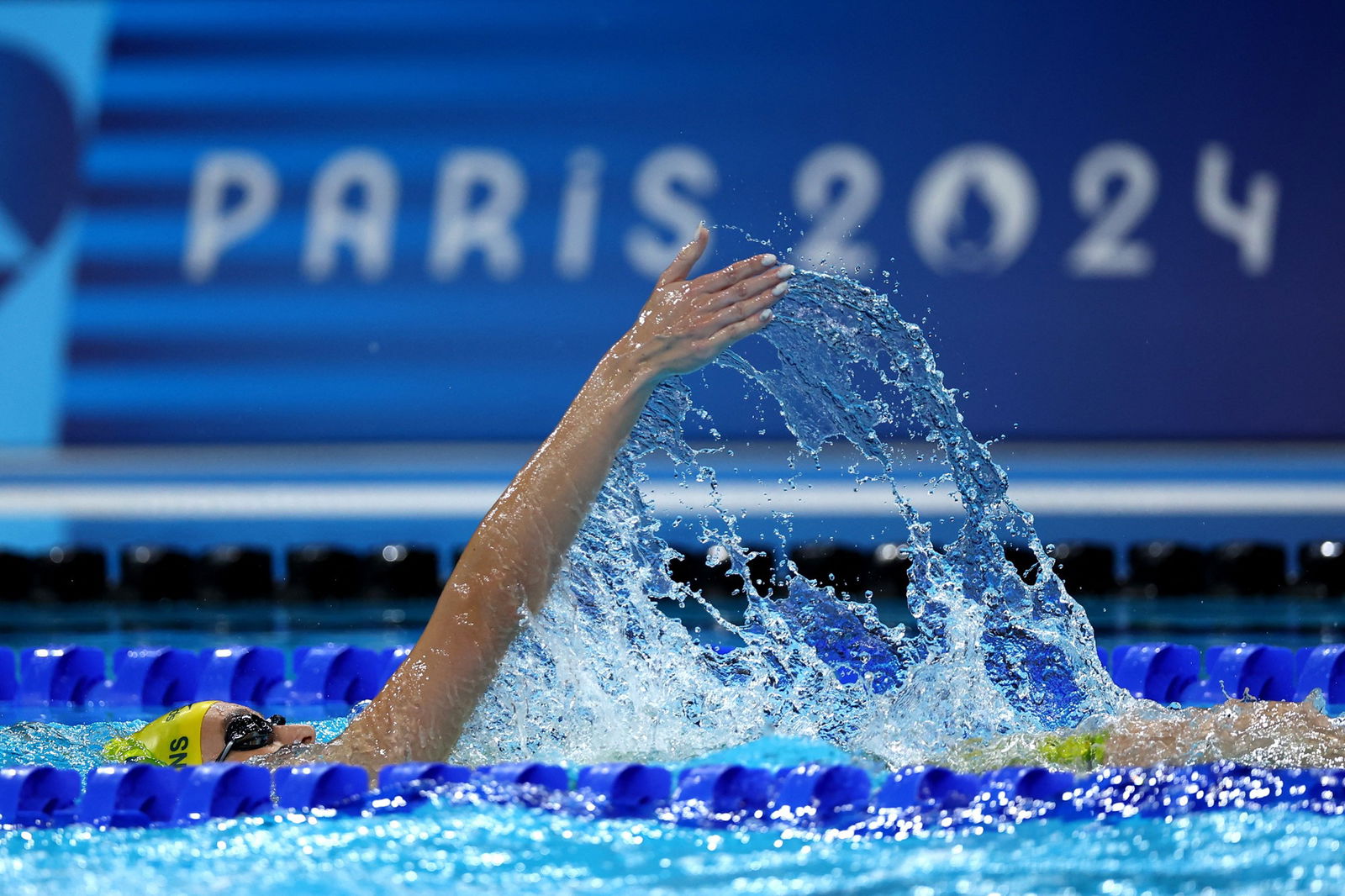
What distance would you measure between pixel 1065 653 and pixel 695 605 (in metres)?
2.88

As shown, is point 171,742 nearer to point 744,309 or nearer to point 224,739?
point 224,739

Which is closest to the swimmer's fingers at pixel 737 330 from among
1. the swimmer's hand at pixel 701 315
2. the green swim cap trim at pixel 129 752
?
the swimmer's hand at pixel 701 315

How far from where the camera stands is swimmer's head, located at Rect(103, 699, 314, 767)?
2801 mm

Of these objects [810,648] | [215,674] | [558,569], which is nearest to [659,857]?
[558,569]

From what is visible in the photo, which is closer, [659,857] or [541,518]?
[659,857]

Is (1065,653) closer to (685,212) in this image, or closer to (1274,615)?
(1274,615)

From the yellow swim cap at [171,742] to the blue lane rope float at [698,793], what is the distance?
0.13 m

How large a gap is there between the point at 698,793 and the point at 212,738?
89 centimetres

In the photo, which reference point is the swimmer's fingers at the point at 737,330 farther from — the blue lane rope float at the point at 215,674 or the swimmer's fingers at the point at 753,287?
the blue lane rope float at the point at 215,674

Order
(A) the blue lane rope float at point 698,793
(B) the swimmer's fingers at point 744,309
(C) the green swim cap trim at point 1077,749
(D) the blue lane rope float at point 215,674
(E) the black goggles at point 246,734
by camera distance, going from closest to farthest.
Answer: (A) the blue lane rope float at point 698,793
(B) the swimmer's fingers at point 744,309
(C) the green swim cap trim at point 1077,749
(E) the black goggles at point 246,734
(D) the blue lane rope float at point 215,674

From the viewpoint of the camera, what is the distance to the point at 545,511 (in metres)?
2.60

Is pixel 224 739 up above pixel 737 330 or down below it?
below

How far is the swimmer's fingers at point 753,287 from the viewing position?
257 centimetres

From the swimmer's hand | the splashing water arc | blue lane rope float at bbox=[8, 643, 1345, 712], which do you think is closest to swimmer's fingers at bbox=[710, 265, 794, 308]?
the swimmer's hand
